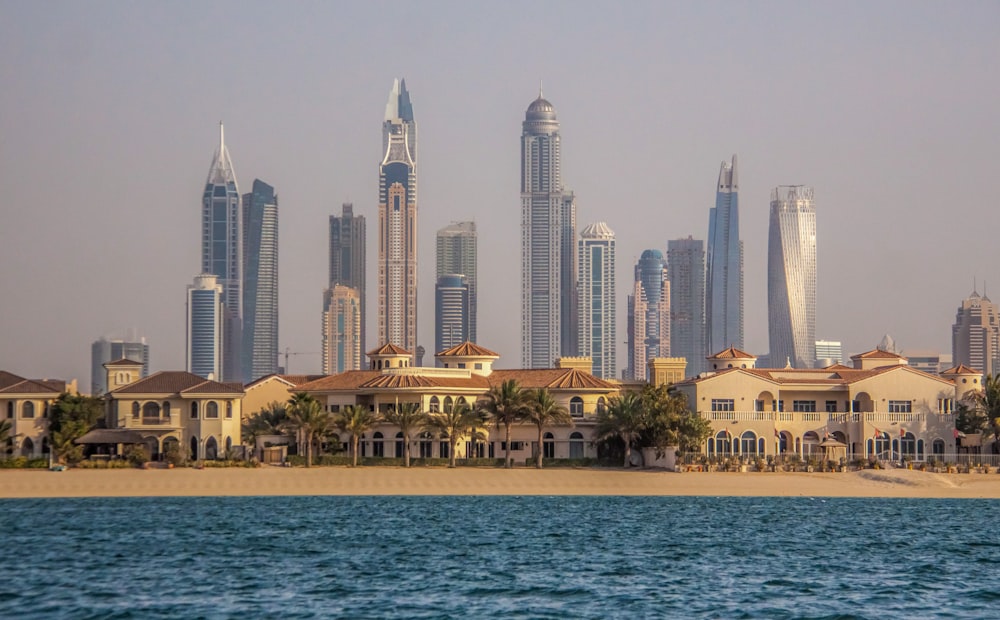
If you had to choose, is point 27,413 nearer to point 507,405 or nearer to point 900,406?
point 507,405

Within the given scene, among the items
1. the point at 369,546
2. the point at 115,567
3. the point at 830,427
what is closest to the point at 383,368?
the point at 830,427

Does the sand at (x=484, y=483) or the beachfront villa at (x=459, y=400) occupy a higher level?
the beachfront villa at (x=459, y=400)

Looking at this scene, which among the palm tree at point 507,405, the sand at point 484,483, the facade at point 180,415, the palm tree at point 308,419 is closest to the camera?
the sand at point 484,483

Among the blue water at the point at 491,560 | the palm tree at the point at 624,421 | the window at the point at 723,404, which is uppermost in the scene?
the window at the point at 723,404

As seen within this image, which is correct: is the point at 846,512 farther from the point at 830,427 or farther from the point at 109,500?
the point at 109,500

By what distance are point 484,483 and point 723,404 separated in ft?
74.2

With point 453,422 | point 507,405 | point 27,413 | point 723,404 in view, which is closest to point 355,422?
point 453,422

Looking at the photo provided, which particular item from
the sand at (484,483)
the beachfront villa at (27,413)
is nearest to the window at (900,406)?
the sand at (484,483)

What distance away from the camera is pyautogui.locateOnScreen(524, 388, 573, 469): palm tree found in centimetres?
10506

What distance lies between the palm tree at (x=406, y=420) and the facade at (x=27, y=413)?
23502 mm

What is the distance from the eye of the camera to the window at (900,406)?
111m

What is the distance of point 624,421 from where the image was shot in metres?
102

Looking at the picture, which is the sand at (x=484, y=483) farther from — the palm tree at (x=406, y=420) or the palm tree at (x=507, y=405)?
the palm tree at (x=507, y=405)

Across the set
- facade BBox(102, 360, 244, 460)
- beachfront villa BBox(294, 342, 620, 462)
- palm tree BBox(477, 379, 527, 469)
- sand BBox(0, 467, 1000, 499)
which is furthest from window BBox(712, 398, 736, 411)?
facade BBox(102, 360, 244, 460)
